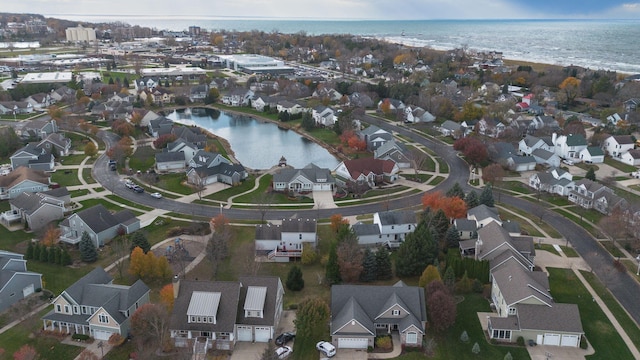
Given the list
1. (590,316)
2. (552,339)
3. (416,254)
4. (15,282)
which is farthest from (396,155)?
(15,282)

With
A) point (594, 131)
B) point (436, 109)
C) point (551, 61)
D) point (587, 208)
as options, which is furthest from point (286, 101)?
point (551, 61)

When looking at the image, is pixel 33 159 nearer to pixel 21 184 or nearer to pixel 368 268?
pixel 21 184

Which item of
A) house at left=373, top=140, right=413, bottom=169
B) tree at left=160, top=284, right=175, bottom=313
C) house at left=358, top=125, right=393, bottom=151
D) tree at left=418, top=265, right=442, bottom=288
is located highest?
house at left=358, top=125, right=393, bottom=151

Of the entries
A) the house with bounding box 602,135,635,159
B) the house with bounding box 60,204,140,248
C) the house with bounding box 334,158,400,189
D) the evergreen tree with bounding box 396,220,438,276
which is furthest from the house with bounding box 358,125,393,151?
the house with bounding box 60,204,140,248

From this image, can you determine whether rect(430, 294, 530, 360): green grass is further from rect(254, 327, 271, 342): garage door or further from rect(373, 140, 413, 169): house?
rect(373, 140, 413, 169): house

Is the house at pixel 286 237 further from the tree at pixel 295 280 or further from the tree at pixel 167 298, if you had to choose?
the tree at pixel 167 298

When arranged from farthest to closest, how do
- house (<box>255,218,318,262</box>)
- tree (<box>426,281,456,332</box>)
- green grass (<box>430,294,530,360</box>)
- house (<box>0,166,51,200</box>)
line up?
1. house (<box>0,166,51,200</box>)
2. house (<box>255,218,318,262</box>)
3. tree (<box>426,281,456,332</box>)
4. green grass (<box>430,294,530,360</box>)
